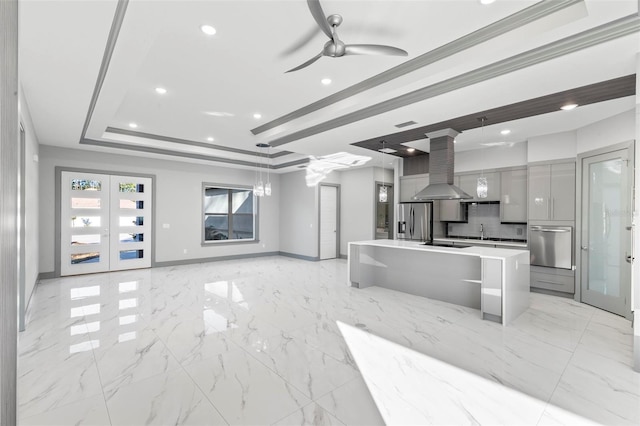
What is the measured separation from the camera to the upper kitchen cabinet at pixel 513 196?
582 cm

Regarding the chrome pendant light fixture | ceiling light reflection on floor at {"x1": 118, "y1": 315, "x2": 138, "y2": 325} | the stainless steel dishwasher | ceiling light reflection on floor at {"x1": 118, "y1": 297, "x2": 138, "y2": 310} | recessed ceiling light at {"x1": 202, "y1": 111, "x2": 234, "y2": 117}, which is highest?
recessed ceiling light at {"x1": 202, "y1": 111, "x2": 234, "y2": 117}

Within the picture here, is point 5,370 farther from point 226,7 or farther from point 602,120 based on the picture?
point 602,120

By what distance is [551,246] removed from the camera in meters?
5.27

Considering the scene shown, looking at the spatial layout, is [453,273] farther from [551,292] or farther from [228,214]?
[228,214]

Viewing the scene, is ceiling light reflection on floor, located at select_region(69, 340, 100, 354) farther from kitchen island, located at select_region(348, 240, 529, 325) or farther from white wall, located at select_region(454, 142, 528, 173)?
white wall, located at select_region(454, 142, 528, 173)

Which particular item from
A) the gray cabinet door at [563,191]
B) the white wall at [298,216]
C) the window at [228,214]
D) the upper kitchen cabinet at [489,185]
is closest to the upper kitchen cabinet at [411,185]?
the upper kitchen cabinet at [489,185]

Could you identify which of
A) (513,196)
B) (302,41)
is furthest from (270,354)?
(513,196)

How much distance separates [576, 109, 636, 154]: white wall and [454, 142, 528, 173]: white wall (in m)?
0.97

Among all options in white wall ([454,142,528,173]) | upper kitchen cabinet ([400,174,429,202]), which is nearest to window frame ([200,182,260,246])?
upper kitchen cabinet ([400,174,429,202])

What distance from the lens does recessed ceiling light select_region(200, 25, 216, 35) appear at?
2738mm

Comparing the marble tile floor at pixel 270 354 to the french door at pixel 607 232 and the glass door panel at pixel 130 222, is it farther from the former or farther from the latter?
→ the glass door panel at pixel 130 222

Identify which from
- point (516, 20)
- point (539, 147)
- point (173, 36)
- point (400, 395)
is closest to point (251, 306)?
point (400, 395)

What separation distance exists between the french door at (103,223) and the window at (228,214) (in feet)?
5.04

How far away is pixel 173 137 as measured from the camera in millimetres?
6625
